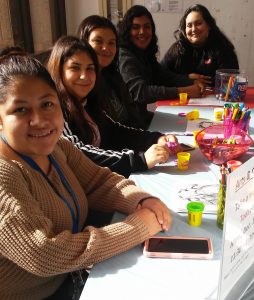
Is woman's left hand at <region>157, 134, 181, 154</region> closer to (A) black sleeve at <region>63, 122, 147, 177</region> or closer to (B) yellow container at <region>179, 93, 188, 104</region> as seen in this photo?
(A) black sleeve at <region>63, 122, 147, 177</region>

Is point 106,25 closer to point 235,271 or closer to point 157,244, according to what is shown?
point 157,244

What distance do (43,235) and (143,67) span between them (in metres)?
2.05

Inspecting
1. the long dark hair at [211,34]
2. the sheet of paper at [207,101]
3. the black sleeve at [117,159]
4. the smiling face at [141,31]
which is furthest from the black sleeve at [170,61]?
the black sleeve at [117,159]

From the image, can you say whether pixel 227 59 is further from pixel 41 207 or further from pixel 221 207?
pixel 41 207

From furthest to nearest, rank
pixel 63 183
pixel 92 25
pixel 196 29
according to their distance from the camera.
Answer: pixel 196 29 < pixel 92 25 < pixel 63 183

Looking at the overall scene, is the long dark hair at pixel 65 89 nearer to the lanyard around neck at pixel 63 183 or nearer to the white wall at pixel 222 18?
the lanyard around neck at pixel 63 183

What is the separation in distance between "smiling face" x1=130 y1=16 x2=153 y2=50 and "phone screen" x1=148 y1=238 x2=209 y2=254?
2.03 meters

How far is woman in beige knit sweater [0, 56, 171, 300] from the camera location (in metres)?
0.78

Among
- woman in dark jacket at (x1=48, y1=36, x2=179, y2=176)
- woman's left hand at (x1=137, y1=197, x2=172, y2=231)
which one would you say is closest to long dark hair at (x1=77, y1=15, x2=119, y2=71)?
woman in dark jacket at (x1=48, y1=36, x2=179, y2=176)

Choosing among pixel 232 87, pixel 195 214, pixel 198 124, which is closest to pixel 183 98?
pixel 232 87

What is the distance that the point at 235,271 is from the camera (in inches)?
24.8

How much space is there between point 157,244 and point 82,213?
0.98 ft

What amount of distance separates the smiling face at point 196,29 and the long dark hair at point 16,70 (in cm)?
213

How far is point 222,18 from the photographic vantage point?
3939 mm
